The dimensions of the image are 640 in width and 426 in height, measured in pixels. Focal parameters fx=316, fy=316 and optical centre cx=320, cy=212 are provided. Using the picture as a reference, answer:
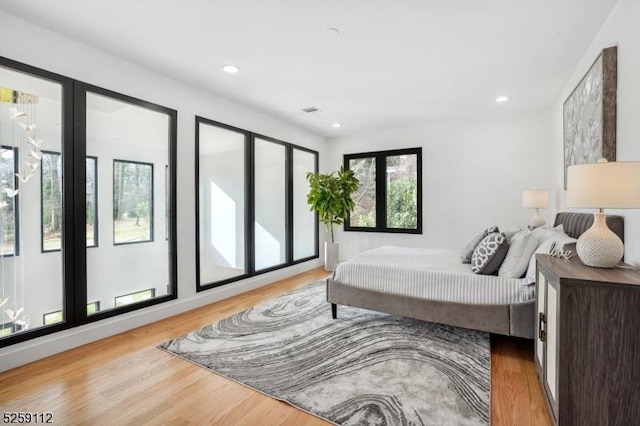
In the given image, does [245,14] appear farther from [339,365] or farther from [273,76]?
[339,365]

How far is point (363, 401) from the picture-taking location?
1.88 meters

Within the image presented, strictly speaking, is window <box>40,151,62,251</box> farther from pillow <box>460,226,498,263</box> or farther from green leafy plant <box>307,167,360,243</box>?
pillow <box>460,226,498,263</box>

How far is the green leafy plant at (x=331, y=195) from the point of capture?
5.37m

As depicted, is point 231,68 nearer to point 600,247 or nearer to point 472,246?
point 472,246

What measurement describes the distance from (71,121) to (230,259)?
2.41m

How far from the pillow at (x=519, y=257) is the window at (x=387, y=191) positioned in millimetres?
2806

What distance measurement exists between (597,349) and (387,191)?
445 cm

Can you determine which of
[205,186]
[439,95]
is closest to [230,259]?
[205,186]

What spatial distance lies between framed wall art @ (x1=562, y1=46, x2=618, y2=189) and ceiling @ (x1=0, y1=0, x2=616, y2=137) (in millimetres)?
326

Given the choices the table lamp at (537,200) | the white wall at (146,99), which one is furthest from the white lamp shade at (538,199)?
the white wall at (146,99)

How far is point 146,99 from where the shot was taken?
3213 millimetres

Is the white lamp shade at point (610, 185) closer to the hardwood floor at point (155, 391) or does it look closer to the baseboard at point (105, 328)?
the hardwood floor at point (155, 391)

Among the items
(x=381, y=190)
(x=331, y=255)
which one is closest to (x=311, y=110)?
(x=381, y=190)

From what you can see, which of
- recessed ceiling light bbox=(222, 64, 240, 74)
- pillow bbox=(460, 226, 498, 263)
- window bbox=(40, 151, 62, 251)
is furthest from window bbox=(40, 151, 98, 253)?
pillow bbox=(460, 226, 498, 263)
